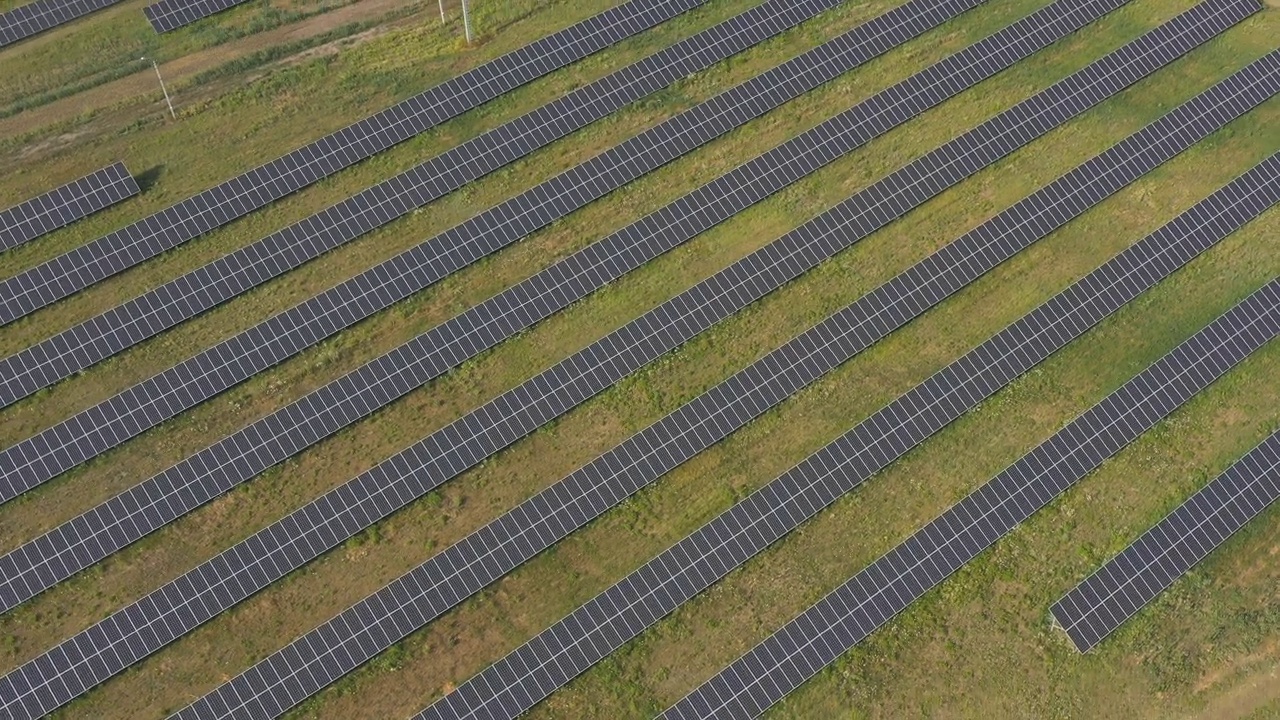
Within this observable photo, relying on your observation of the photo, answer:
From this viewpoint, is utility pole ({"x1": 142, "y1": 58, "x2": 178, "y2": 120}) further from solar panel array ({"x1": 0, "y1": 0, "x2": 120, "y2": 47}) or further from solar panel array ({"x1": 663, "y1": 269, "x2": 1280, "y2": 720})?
solar panel array ({"x1": 663, "y1": 269, "x2": 1280, "y2": 720})

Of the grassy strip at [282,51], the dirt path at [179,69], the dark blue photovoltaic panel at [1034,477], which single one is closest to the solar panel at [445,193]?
Answer: the grassy strip at [282,51]

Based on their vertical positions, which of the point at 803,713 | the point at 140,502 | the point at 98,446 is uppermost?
the point at 98,446

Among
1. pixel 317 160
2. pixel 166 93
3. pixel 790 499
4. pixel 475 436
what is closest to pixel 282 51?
pixel 166 93

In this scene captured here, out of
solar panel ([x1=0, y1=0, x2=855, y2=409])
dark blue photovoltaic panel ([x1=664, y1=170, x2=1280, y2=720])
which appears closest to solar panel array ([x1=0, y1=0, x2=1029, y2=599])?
solar panel ([x1=0, y1=0, x2=855, y2=409])

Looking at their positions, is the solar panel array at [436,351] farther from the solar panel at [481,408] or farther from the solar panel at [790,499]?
the solar panel at [790,499]

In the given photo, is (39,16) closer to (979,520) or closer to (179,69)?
(179,69)

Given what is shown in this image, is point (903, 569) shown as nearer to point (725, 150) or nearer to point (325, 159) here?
point (725, 150)

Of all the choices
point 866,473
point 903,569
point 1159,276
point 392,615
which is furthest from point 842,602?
point 1159,276
